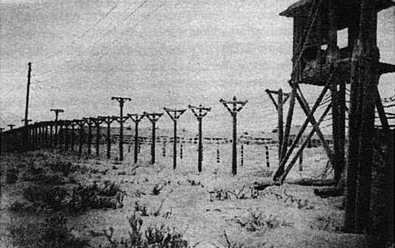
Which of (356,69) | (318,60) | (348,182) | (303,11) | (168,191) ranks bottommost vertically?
(168,191)

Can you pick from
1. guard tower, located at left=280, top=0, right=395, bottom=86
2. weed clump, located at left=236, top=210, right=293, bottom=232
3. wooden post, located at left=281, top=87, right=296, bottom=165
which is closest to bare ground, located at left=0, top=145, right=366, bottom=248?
weed clump, located at left=236, top=210, right=293, bottom=232

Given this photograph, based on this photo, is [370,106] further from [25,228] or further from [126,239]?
[25,228]

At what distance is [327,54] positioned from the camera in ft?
32.1

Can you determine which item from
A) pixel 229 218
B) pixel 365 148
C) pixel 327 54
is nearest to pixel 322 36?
pixel 327 54

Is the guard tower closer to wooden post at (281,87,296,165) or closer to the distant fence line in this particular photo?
wooden post at (281,87,296,165)

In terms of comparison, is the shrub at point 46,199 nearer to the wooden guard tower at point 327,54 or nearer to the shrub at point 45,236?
the shrub at point 45,236

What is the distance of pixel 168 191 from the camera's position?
1160 centimetres

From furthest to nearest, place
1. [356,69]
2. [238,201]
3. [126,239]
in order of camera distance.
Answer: [238,201], [356,69], [126,239]

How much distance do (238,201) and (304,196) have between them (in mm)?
1930

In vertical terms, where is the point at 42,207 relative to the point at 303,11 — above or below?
below

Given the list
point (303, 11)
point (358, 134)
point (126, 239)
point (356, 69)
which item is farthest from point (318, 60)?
point (126, 239)

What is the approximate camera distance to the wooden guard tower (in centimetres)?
947

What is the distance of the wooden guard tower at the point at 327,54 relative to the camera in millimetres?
9469

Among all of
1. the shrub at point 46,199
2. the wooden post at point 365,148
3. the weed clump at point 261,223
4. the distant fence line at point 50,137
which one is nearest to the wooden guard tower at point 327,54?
the wooden post at point 365,148
